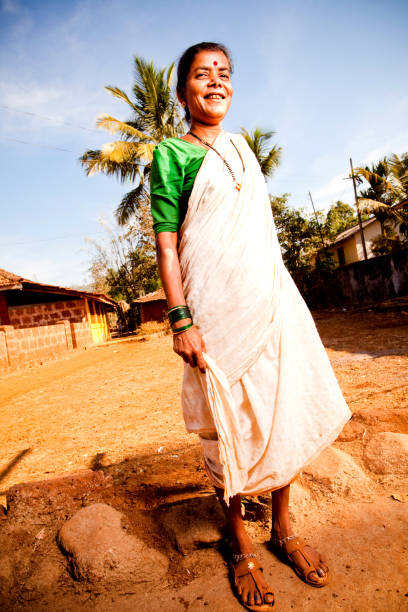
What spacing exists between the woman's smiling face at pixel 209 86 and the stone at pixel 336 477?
5.46ft

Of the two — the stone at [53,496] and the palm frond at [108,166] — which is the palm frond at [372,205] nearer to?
the palm frond at [108,166]

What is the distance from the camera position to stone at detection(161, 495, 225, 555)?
4.89ft

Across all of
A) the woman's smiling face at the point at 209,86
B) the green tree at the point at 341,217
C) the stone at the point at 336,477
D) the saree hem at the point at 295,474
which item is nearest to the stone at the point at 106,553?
the saree hem at the point at 295,474

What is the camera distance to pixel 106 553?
1411 mm

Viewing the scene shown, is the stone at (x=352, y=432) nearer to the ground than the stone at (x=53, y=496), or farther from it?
nearer to the ground

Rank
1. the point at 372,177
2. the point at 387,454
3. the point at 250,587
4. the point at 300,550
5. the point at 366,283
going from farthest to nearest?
the point at 372,177, the point at 366,283, the point at 387,454, the point at 300,550, the point at 250,587

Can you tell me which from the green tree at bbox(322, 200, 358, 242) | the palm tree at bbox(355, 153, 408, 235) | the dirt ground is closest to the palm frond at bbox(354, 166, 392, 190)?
the palm tree at bbox(355, 153, 408, 235)

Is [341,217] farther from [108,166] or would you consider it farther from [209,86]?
[209,86]

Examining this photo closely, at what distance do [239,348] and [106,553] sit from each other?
1.00 meters

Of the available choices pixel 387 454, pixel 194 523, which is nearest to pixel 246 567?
pixel 194 523

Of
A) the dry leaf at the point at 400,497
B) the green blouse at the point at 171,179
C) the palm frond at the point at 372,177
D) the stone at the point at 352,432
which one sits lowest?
the dry leaf at the point at 400,497

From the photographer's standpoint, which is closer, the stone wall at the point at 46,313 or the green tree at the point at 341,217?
the stone wall at the point at 46,313

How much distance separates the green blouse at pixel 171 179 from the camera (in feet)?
4.36

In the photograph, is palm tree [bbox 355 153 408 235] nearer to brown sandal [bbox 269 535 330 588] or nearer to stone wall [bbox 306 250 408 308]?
stone wall [bbox 306 250 408 308]
